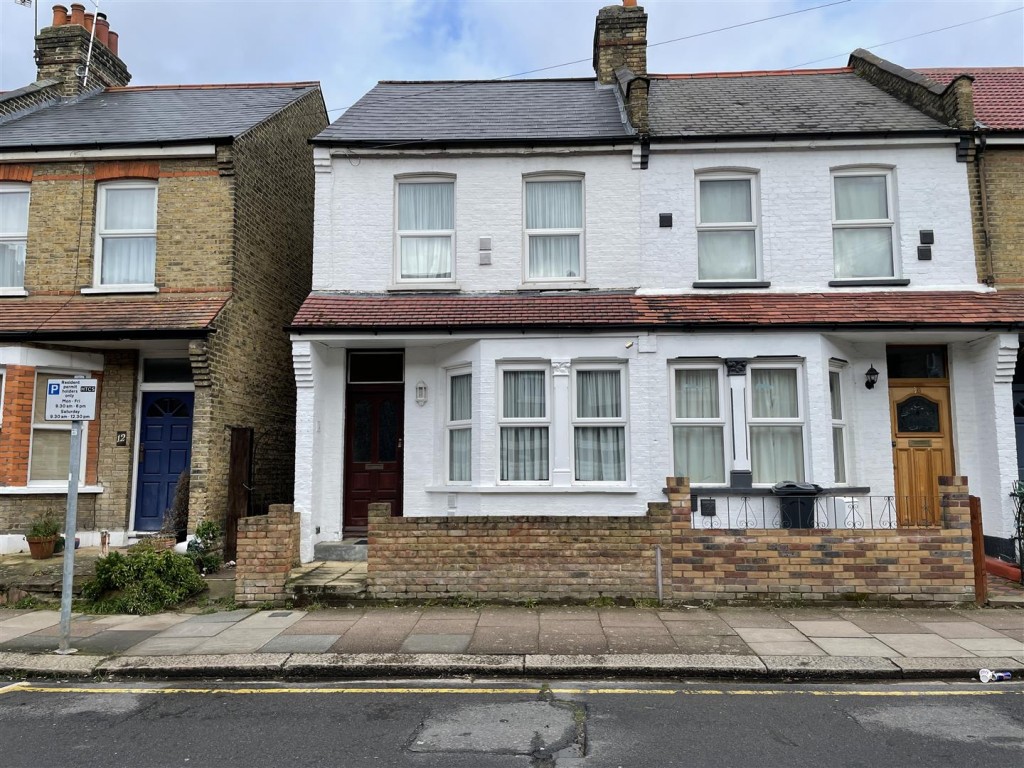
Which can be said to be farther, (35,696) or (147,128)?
(147,128)

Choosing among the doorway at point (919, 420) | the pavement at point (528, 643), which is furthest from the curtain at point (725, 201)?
the pavement at point (528, 643)

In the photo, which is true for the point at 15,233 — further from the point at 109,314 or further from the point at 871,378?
the point at 871,378

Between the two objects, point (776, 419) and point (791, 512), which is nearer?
point (791, 512)

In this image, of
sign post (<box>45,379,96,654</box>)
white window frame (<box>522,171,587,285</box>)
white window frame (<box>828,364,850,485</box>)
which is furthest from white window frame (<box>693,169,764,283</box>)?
sign post (<box>45,379,96,654</box>)

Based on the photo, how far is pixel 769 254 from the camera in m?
10.3

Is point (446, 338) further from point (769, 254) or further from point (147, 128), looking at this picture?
point (147, 128)

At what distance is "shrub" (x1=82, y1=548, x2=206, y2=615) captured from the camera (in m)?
7.93

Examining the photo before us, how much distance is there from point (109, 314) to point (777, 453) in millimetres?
10422

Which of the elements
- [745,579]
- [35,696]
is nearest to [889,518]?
[745,579]

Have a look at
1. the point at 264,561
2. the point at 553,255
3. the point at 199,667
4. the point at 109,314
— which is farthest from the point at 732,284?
the point at 109,314

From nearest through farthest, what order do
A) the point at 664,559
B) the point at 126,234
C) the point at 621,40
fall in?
1. the point at 664,559
2. the point at 126,234
3. the point at 621,40

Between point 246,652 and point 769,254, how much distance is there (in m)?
8.83

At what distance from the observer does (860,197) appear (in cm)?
1048

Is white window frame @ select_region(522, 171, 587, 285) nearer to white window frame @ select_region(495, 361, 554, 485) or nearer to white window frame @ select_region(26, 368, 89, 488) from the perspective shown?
white window frame @ select_region(495, 361, 554, 485)
